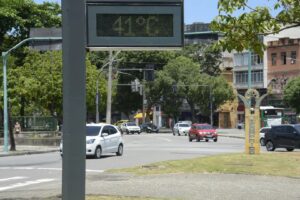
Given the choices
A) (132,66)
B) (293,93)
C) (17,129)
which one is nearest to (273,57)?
(293,93)

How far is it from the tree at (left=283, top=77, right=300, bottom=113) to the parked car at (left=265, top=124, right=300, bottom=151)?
134 feet

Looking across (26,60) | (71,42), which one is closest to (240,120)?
(26,60)

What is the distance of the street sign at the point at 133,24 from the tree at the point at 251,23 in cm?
446

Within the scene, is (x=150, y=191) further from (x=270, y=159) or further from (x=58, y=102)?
(x=58, y=102)

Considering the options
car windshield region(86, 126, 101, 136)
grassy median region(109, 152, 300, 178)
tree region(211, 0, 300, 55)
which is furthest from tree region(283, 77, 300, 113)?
tree region(211, 0, 300, 55)

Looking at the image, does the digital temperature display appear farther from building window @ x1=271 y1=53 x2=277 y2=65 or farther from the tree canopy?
building window @ x1=271 y1=53 x2=277 y2=65

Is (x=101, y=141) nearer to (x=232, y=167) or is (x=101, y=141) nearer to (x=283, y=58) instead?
(x=232, y=167)

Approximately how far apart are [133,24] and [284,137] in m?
31.1

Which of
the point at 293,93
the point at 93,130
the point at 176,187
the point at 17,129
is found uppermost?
the point at 293,93

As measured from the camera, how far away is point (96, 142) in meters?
28.8

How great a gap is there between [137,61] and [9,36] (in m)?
34.6

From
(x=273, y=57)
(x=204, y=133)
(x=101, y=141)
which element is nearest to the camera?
(x=101, y=141)

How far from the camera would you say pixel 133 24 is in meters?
6.38

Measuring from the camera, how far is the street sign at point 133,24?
6.34m
